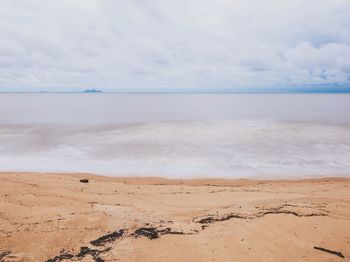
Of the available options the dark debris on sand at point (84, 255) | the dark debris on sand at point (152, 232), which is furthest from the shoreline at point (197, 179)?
the dark debris on sand at point (84, 255)

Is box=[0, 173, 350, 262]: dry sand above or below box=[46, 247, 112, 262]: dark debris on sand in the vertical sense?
above

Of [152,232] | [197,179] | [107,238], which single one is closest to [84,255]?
[107,238]

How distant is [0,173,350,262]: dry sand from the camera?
17.1ft

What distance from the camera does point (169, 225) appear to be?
626 cm

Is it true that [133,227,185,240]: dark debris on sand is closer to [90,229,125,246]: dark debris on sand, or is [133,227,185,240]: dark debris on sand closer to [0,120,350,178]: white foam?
[90,229,125,246]: dark debris on sand

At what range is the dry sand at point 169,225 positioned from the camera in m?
5.22

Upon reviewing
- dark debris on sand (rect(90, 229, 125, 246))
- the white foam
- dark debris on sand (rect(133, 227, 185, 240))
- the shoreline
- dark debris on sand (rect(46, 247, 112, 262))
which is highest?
the white foam

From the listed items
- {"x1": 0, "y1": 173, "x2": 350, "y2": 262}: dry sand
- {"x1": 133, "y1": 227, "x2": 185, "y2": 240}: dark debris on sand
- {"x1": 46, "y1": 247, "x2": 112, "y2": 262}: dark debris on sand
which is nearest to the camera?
{"x1": 46, "y1": 247, "x2": 112, "y2": 262}: dark debris on sand

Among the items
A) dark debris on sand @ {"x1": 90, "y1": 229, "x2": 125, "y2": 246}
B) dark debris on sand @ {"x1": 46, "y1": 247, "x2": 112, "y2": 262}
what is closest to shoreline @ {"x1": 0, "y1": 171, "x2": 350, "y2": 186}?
dark debris on sand @ {"x1": 90, "y1": 229, "x2": 125, "y2": 246}

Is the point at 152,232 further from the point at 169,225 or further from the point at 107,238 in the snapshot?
the point at 107,238

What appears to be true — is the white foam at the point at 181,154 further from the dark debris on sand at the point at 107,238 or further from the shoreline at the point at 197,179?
the dark debris on sand at the point at 107,238

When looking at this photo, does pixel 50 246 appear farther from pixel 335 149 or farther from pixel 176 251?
pixel 335 149

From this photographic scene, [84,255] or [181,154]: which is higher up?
[181,154]

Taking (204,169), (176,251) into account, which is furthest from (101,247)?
(204,169)
